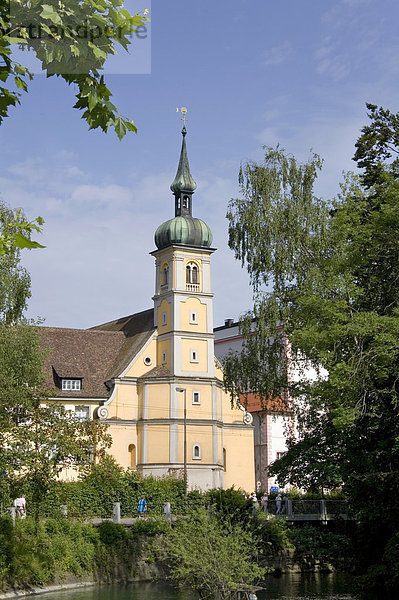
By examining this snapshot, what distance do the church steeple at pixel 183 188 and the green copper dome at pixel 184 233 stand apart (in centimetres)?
128

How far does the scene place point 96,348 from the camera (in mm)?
58938

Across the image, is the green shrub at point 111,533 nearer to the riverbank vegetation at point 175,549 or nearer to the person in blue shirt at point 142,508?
the riverbank vegetation at point 175,549

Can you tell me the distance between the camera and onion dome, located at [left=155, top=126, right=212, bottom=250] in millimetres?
58375

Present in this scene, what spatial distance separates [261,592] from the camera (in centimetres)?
2777

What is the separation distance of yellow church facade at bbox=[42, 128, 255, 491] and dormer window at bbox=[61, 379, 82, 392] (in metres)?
0.07

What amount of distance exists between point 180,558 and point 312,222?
1597 cm

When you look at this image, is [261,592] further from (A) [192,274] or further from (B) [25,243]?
(A) [192,274]

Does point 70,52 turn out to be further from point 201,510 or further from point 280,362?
point 280,362

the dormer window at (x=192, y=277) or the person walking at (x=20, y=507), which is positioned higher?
the dormer window at (x=192, y=277)

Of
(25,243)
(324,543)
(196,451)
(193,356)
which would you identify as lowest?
(324,543)

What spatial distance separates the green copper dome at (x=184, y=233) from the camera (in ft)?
191

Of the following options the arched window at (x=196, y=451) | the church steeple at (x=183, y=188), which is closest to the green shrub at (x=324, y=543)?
the arched window at (x=196, y=451)

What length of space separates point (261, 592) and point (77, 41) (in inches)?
995

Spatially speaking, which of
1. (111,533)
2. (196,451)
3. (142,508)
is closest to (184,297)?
(196,451)
